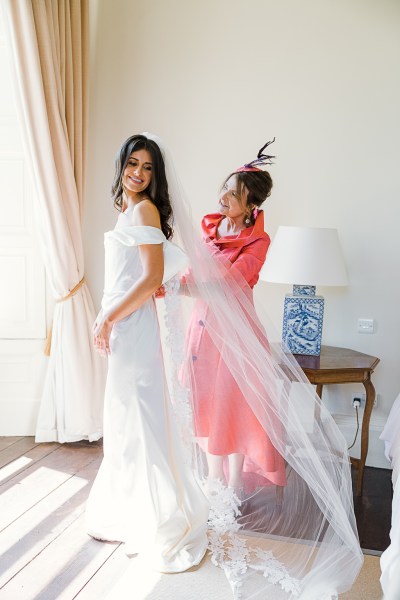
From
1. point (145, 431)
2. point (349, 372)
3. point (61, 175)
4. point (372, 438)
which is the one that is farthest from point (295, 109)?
point (145, 431)

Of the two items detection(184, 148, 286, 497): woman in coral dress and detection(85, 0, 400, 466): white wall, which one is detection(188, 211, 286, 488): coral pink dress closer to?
detection(184, 148, 286, 497): woman in coral dress

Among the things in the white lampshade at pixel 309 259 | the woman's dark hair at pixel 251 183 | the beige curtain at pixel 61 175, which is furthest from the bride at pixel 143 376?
the beige curtain at pixel 61 175

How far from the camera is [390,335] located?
3172 millimetres

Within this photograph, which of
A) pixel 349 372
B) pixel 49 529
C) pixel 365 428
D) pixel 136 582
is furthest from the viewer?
pixel 365 428

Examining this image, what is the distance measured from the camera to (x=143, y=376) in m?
2.13

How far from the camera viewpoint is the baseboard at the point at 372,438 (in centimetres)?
320

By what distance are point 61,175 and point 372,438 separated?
2264 millimetres

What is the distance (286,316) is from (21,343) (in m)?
1.59

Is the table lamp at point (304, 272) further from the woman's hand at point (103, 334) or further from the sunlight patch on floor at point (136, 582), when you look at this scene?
the sunlight patch on floor at point (136, 582)

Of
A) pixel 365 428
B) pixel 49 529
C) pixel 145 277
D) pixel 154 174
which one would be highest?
pixel 154 174

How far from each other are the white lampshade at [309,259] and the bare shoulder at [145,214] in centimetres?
97

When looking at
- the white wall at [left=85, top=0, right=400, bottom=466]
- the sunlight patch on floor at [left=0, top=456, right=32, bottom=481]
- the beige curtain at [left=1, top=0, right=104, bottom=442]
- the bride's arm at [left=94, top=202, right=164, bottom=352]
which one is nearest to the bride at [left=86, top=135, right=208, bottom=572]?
the bride's arm at [left=94, top=202, right=164, bottom=352]

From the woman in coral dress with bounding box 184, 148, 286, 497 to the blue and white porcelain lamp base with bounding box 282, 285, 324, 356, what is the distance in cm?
52

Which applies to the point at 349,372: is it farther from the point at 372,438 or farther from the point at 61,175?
the point at 61,175
